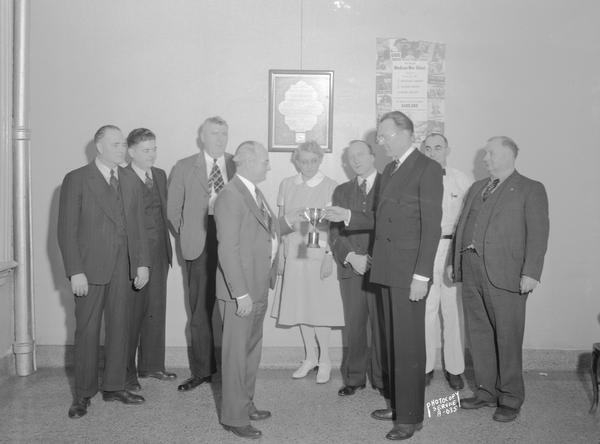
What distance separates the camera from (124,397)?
397cm

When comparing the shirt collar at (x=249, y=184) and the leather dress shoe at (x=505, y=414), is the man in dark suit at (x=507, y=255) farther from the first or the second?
the shirt collar at (x=249, y=184)

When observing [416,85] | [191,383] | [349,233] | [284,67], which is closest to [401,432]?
[349,233]

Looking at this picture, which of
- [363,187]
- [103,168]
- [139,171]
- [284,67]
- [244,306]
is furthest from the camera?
[284,67]

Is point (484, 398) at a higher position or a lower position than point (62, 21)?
lower

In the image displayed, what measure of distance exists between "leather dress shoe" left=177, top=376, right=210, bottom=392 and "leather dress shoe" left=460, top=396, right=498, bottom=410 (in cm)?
170

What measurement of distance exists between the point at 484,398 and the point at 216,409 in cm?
166

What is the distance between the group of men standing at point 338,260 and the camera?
3318mm

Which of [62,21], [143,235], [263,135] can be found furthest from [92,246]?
[62,21]

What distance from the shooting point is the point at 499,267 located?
12.4 feet

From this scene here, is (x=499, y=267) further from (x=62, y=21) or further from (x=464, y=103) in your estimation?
(x=62, y=21)

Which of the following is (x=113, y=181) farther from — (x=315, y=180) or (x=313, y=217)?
(x=315, y=180)

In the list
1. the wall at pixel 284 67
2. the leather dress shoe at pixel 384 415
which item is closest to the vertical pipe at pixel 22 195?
the wall at pixel 284 67

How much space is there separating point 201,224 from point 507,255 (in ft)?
6.42

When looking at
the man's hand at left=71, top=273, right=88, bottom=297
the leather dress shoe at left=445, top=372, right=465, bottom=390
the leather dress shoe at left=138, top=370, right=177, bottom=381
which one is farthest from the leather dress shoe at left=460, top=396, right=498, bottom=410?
the man's hand at left=71, top=273, right=88, bottom=297
